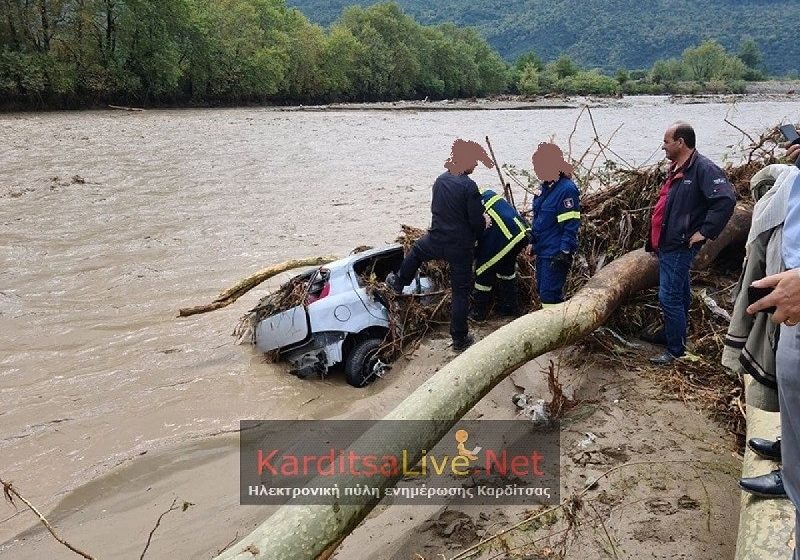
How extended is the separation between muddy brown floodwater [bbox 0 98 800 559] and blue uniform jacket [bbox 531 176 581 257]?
53.6 inches

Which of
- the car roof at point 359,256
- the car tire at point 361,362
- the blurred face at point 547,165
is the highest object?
the blurred face at point 547,165

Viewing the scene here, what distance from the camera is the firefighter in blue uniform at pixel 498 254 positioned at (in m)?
5.20

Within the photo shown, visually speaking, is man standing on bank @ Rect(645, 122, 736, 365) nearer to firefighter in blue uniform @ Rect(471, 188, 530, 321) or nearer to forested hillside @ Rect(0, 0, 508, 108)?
firefighter in blue uniform @ Rect(471, 188, 530, 321)

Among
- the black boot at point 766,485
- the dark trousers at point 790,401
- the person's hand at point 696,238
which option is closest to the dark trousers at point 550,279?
the person's hand at point 696,238

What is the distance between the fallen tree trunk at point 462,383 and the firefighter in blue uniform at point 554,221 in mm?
369

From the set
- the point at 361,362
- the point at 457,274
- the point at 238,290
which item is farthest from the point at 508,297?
the point at 238,290

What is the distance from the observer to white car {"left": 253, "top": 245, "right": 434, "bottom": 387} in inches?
189

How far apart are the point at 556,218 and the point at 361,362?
1.96 m

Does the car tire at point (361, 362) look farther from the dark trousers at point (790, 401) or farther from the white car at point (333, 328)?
the dark trousers at point (790, 401)

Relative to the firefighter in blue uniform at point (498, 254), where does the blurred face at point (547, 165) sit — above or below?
above

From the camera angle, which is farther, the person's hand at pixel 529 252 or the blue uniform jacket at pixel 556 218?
the person's hand at pixel 529 252

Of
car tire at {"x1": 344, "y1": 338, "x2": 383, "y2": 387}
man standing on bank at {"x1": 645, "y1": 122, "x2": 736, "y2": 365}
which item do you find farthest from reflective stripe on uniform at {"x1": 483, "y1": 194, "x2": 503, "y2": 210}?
car tire at {"x1": 344, "y1": 338, "x2": 383, "y2": 387}

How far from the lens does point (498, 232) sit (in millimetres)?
5227

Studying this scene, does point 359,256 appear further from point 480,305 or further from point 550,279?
point 550,279
